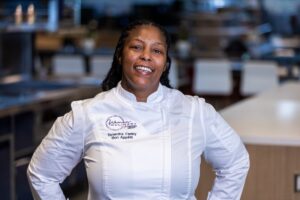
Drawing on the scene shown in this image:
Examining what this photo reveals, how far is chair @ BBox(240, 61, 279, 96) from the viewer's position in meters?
8.10

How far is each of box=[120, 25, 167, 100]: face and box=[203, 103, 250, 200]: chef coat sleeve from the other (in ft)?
0.67

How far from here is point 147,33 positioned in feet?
6.39

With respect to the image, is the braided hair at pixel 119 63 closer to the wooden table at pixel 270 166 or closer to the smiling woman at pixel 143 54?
the smiling woman at pixel 143 54

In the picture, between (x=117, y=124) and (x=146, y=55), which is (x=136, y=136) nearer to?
(x=117, y=124)

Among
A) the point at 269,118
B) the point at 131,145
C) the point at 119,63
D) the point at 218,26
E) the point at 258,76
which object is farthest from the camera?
the point at 218,26

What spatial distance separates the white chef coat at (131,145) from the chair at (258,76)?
243 inches

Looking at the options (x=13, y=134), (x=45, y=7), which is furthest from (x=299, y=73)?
(x=13, y=134)

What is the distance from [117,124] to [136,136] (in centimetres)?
6

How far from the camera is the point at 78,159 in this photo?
79.1 inches

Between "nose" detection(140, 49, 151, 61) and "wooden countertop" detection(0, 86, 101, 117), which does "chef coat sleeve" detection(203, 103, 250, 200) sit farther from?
"wooden countertop" detection(0, 86, 101, 117)

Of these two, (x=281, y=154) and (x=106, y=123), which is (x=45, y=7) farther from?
(x=106, y=123)

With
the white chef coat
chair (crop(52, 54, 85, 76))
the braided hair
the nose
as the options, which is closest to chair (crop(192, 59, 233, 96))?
chair (crop(52, 54, 85, 76))

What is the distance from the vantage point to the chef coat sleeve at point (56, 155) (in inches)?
75.9

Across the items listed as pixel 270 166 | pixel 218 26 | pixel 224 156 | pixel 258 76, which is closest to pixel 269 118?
pixel 270 166
